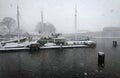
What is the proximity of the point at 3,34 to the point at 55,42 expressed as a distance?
3508 cm

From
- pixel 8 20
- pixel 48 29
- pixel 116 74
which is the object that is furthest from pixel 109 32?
pixel 116 74

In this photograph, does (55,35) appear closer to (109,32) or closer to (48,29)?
(48,29)

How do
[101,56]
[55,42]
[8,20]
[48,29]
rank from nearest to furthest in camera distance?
[101,56], [55,42], [8,20], [48,29]

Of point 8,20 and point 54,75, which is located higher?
point 8,20

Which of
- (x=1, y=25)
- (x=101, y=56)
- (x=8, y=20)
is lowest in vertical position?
(x=101, y=56)

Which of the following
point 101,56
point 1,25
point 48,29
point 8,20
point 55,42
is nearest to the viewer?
point 101,56

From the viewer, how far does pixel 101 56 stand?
31.4ft

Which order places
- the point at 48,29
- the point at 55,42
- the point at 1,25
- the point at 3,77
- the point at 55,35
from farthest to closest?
the point at 48,29 < the point at 1,25 < the point at 55,35 < the point at 55,42 < the point at 3,77

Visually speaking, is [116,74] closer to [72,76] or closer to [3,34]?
[72,76]

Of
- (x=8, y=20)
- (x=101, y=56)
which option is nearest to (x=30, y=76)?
(x=101, y=56)

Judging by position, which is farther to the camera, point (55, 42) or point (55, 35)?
point (55, 35)

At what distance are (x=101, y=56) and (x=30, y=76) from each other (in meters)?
6.66

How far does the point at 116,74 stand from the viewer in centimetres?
809

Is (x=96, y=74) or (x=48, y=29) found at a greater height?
(x=48, y=29)
